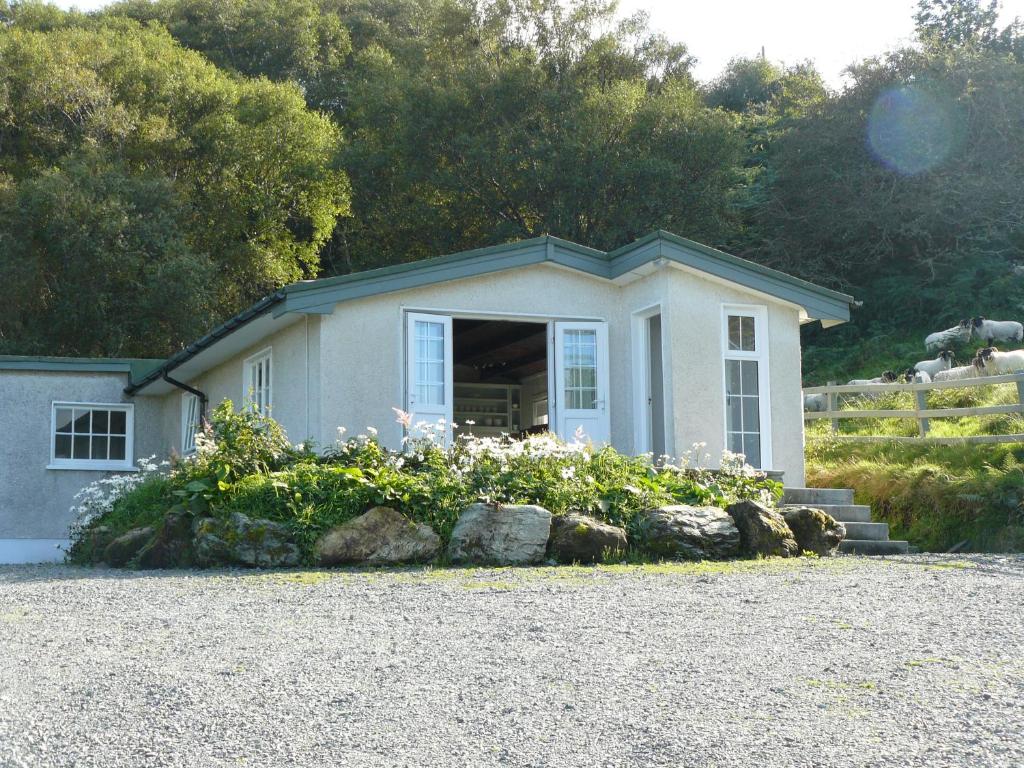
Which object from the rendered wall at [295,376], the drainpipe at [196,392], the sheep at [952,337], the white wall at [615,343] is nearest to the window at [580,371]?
the white wall at [615,343]

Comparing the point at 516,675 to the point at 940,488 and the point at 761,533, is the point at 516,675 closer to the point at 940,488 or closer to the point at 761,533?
the point at 761,533

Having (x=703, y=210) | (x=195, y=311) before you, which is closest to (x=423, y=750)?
(x=195, y=311)

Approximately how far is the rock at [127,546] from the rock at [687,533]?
178 inches

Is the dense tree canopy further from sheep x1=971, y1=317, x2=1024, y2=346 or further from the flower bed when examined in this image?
the flower bed

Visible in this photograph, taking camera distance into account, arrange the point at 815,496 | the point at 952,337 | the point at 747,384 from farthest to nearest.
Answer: the point at 952,337, the point at 747,384, the point at 815,496

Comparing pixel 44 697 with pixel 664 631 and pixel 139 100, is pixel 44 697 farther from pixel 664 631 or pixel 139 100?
pixel 139 100

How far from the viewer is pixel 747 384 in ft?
45.3

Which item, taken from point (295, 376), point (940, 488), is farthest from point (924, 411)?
point (295, 376)

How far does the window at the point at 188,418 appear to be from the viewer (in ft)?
59.3

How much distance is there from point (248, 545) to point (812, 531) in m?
5.27

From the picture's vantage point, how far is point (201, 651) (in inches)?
221

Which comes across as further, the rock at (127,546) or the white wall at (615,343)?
the white wall at (615,343)

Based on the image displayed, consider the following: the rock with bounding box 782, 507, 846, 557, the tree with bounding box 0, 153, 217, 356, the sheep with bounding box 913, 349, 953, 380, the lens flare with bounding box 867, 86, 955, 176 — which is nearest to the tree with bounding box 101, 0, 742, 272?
the lens flare with bounding box 867, 86, 955, 176

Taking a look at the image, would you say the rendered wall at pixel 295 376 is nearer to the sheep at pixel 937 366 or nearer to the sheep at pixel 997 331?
the sheep at pixel 937 366
